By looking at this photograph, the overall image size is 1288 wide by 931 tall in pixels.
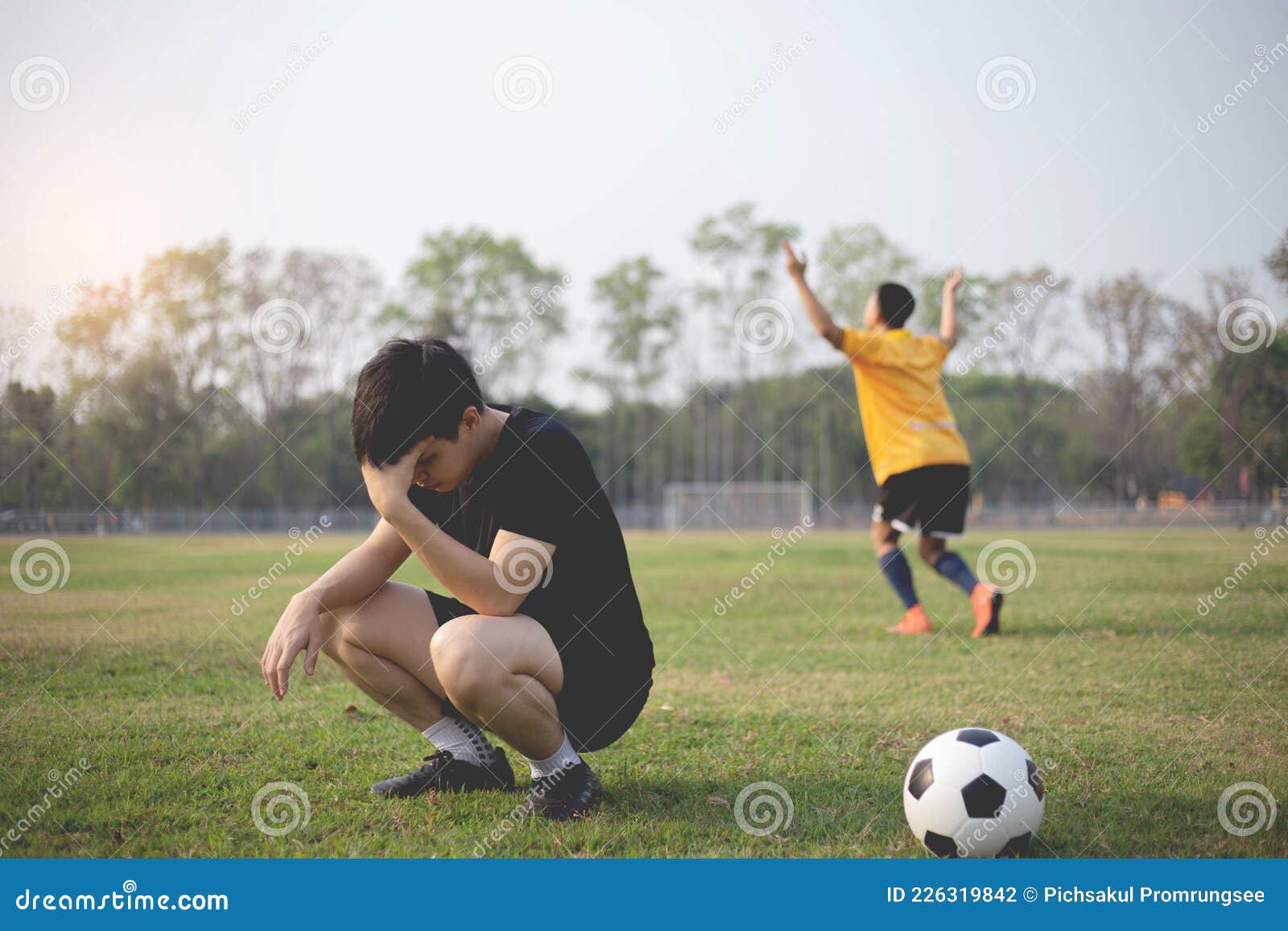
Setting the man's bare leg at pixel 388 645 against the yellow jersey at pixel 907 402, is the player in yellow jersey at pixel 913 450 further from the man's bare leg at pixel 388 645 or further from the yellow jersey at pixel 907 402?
the man's bare leg at pixel 388 645

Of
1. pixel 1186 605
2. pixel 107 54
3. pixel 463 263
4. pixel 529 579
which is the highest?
pixel 463 263

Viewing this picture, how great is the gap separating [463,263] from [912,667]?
3401cm

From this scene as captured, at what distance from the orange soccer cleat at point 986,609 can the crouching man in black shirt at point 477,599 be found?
158 inches

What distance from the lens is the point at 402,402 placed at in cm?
253

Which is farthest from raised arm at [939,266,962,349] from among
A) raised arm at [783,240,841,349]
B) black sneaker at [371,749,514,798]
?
black sneaker at [371,749,514,798]

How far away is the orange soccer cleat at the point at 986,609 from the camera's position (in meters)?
6.27

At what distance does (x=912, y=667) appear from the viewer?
5312 mm

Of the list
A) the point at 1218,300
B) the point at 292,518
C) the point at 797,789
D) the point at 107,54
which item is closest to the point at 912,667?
the point at 797,789

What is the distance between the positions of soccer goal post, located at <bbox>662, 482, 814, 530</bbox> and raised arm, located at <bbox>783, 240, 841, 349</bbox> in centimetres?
3074

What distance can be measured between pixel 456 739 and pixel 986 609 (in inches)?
170

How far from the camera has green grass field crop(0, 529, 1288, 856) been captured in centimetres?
266

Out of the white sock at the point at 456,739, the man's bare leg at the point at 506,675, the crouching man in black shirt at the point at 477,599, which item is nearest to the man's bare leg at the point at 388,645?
the crouching man in black shirt at the point at 477,599

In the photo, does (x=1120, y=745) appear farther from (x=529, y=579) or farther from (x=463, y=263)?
(x=463, y=263)

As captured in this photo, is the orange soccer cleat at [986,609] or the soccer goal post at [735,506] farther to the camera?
the soccer goal post at [735,506]
